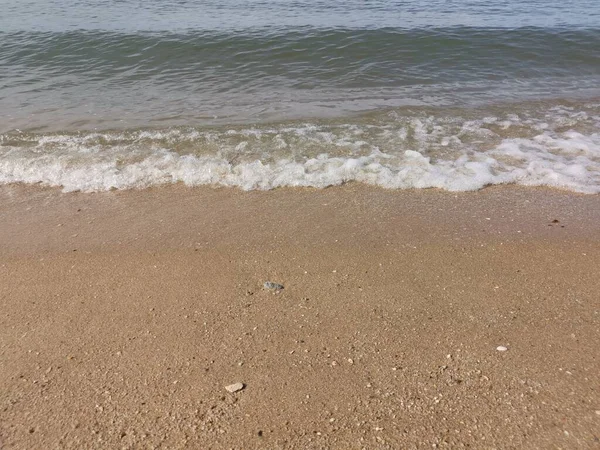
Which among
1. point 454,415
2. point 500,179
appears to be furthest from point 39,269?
point 500,179

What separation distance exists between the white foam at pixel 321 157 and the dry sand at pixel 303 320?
0.36m

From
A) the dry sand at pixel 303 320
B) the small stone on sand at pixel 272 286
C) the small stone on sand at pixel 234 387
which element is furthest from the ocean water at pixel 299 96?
the small stone on sand at pixel 234 387

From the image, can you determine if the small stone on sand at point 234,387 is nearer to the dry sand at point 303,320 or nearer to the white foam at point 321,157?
the dry sand at point 303,320

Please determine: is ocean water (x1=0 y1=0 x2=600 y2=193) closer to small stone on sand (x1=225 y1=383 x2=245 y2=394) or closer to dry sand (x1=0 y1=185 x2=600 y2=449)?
dry sand (x1=0 y1=185 x2=600 y2=449)

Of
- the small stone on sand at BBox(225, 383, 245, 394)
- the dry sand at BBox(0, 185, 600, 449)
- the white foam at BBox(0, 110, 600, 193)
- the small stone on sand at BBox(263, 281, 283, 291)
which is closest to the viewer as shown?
the dry sand at BBox(0, 185, 600, 449)

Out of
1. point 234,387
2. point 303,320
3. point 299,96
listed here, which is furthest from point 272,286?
point 299,96

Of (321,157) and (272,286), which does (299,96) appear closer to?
(321,157)

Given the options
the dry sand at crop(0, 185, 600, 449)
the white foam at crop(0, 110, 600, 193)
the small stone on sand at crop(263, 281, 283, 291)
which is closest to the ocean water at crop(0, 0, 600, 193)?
the white foam at crop(0, 110, 600, 193)

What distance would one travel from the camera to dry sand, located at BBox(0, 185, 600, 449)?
2471 mm

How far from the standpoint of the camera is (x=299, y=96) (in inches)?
331

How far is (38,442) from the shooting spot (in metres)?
2.39

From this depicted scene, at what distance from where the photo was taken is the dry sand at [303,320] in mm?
2471

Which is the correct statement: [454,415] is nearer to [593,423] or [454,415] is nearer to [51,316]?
[593,423]

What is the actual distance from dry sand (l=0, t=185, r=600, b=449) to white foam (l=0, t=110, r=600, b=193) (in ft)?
1.19
